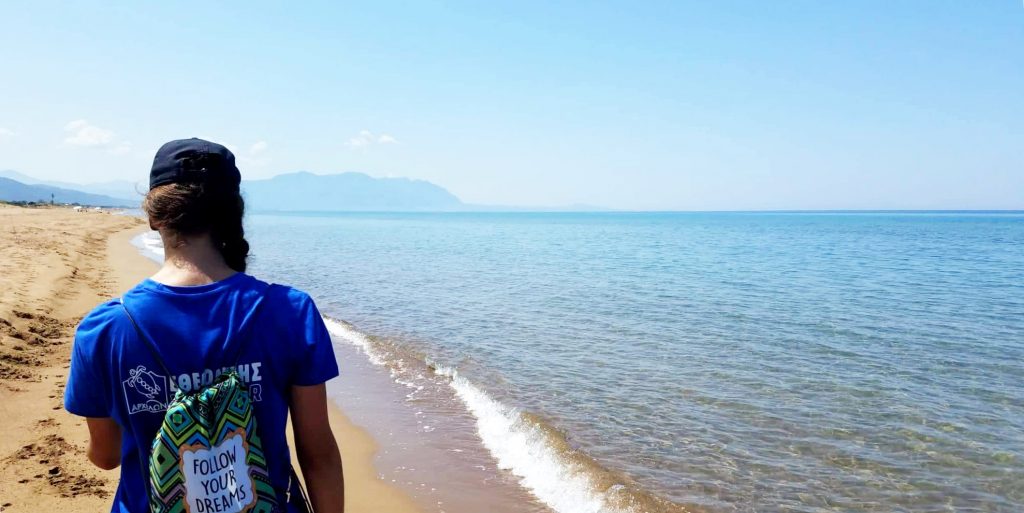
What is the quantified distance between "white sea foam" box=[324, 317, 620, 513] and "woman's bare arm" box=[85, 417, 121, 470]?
4.26m

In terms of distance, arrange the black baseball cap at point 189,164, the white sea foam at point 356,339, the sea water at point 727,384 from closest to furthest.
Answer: the black baseball cap at point 189,164
the sea water at point 727,384
the white sea foam at point 356,339

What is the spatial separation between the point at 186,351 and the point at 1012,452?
8734 mm

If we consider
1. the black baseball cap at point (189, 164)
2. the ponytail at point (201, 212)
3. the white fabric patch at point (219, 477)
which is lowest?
the white fabric patch at point (219, 477)

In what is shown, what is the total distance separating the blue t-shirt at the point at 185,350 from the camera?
1636mm

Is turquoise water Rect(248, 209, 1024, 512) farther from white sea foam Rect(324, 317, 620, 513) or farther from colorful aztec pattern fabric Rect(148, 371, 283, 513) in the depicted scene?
colorful aztec pattern fabric Rect(148, 371, 283, 513)

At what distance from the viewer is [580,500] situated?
18.6 ft

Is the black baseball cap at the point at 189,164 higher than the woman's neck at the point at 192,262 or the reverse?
higher

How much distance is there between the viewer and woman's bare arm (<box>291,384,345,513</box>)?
1.82 m

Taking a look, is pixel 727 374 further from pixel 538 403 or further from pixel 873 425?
pixel 538 403

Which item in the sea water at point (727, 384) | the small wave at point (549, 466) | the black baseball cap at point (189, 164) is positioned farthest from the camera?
the sea water at point (727, 384)

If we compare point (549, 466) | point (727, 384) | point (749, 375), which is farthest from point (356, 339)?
point (749, 375)

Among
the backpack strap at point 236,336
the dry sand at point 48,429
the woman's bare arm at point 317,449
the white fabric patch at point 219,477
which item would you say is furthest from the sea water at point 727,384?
the backpack strap at point 236,336

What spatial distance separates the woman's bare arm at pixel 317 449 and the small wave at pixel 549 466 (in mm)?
3918

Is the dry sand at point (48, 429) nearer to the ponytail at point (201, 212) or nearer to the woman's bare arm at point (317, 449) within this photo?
the woman's bare arm at point (317, 449)
